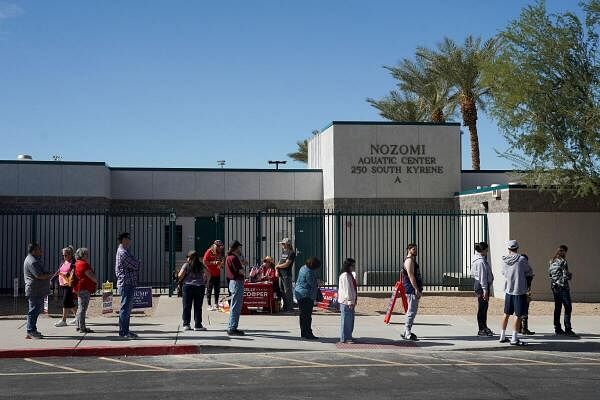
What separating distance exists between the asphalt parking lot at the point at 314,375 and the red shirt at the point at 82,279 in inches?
71.6

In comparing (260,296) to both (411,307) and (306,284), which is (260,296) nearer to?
(306,284)

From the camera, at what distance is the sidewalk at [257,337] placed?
13172mm

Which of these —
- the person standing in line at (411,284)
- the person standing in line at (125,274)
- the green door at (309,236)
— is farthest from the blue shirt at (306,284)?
the green door at (309,236)

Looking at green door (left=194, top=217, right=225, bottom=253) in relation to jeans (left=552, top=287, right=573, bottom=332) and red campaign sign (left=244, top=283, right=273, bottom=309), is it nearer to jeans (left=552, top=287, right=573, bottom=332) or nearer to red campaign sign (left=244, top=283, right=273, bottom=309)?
red campaign sign (left=244, top=283, right=273, bottom=309)

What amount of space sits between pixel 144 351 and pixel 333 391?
430 centimetres

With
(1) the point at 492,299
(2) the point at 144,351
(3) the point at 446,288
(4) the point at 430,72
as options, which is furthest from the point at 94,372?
(4) the point at 430,72

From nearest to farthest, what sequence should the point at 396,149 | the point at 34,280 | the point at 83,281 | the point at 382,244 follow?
the point at 34,280
the point at 83,281
the point at 382,244
the point at 396,149

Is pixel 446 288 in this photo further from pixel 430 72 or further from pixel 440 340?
pixel 430 72

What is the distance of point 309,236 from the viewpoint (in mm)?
27344

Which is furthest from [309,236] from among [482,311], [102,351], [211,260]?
[102,351]

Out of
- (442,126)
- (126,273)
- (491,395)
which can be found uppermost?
(442,126)

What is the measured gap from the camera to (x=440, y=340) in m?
14.5

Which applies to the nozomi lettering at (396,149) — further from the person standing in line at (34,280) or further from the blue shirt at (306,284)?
the person standing in line at (34,280)

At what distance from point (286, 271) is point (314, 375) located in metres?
6.60
